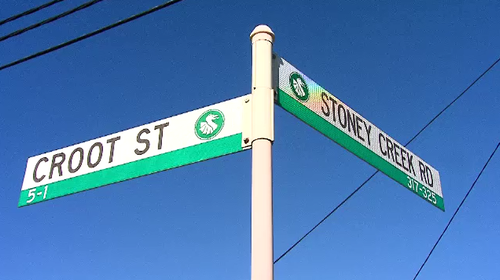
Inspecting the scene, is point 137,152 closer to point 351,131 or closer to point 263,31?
point 263,31

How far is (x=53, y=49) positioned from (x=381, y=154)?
2.47 metres

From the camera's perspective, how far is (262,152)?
8.25 feet

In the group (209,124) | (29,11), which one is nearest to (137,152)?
(209,124)

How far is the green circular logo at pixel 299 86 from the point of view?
119 inches

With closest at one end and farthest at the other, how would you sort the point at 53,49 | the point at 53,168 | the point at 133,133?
the point at 133,133, the point at 53,168, the point at 53,49

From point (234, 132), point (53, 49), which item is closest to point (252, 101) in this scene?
point (234, 132)

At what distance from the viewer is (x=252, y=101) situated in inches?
109

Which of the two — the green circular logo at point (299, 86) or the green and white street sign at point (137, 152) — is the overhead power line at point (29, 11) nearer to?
the green and white street sign at point (137, 152)

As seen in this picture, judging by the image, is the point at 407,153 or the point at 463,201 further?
the point at 463,201

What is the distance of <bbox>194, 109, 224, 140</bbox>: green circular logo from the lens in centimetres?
291

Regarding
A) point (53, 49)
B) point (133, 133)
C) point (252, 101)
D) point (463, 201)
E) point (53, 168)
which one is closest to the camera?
point (252, 101)

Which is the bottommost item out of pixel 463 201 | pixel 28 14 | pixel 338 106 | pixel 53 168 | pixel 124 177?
pixel 124 177

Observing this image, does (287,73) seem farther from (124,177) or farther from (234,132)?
(124,177)

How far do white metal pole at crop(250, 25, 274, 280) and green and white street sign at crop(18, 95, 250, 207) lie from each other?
12 centimetres
